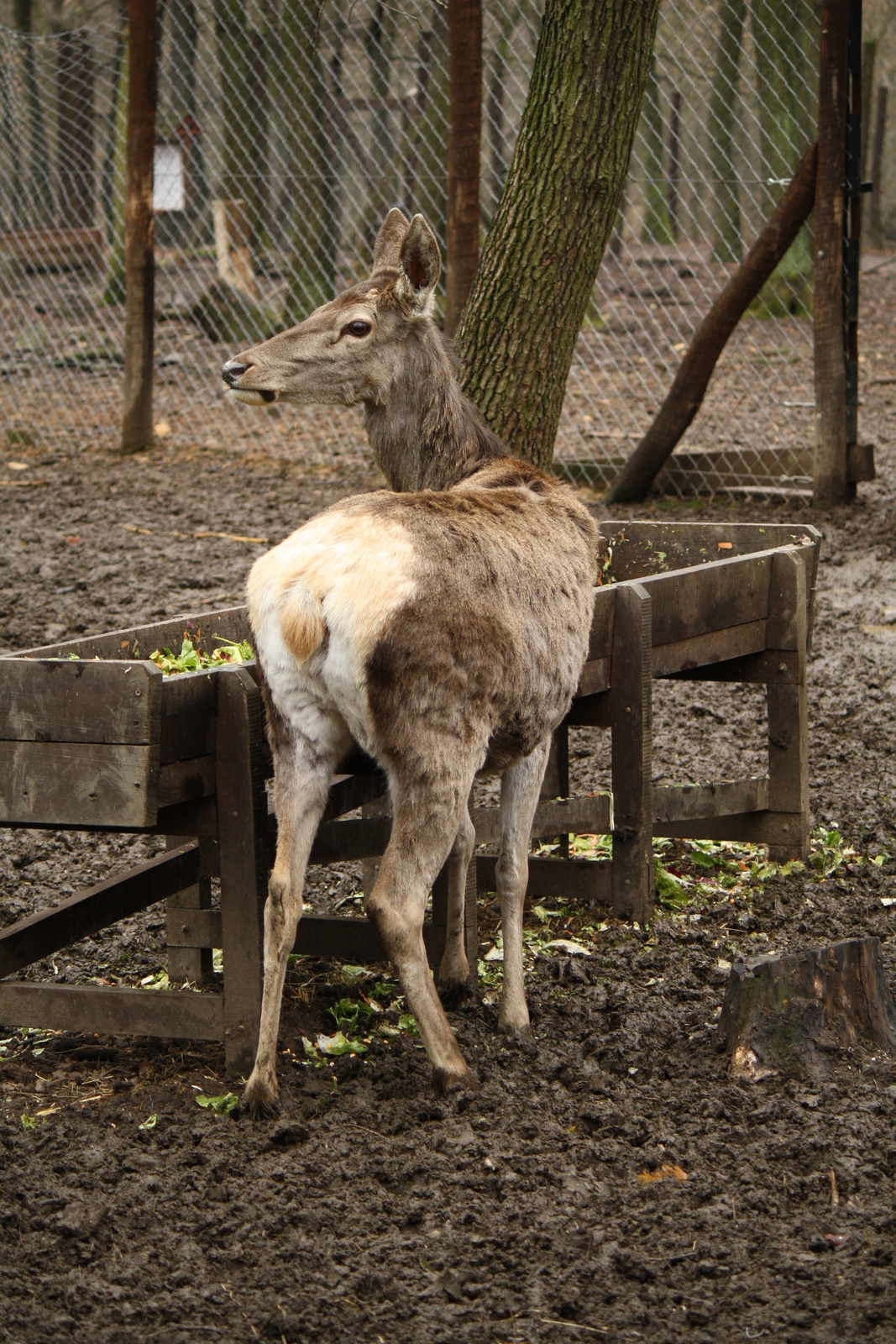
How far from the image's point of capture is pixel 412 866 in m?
3.05

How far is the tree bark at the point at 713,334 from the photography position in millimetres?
7957

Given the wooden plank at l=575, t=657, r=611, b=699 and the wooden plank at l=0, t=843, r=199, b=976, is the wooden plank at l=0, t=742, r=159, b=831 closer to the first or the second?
the wooden plank at l=0, t=843, r=199, b=976

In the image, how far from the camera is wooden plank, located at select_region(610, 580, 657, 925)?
4.27 m

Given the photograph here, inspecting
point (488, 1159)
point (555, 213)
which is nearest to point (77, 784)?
point (488, 1159)

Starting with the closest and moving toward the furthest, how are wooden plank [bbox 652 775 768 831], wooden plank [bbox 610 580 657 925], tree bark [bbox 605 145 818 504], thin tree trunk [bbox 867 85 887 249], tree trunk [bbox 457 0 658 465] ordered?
wooden plank [bbox 610 580 657 925], wooden plank [bbox 652 775 768 831], tree trunk [bbox 457 0 658 465], tree bark [bbox 605 145 818 504], thin tree trunk [bbox 867 85 887 249]

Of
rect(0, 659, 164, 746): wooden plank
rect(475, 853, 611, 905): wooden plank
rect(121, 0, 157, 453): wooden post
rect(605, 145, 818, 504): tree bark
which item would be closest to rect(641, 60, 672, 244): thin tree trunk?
rect(121, 0, 157, 453): wooden post

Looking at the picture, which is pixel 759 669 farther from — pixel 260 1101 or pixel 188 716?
pixel 260 1101

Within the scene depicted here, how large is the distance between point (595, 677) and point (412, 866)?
1387mm

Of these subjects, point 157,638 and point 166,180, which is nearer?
point 157,638

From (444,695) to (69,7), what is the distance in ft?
78.2

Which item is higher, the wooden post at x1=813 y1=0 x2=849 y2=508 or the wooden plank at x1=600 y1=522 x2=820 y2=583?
the wooden post at x1=813 y1=0 x2=849 y2=508

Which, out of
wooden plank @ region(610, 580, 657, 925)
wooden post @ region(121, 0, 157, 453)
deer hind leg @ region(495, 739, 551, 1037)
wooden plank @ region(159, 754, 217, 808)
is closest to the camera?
wooden plank @ region(159, 754, 217, 808)

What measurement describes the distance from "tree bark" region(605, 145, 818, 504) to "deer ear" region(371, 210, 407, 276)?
413 cm

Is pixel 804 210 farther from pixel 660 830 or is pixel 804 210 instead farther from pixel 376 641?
pixel 376 641
